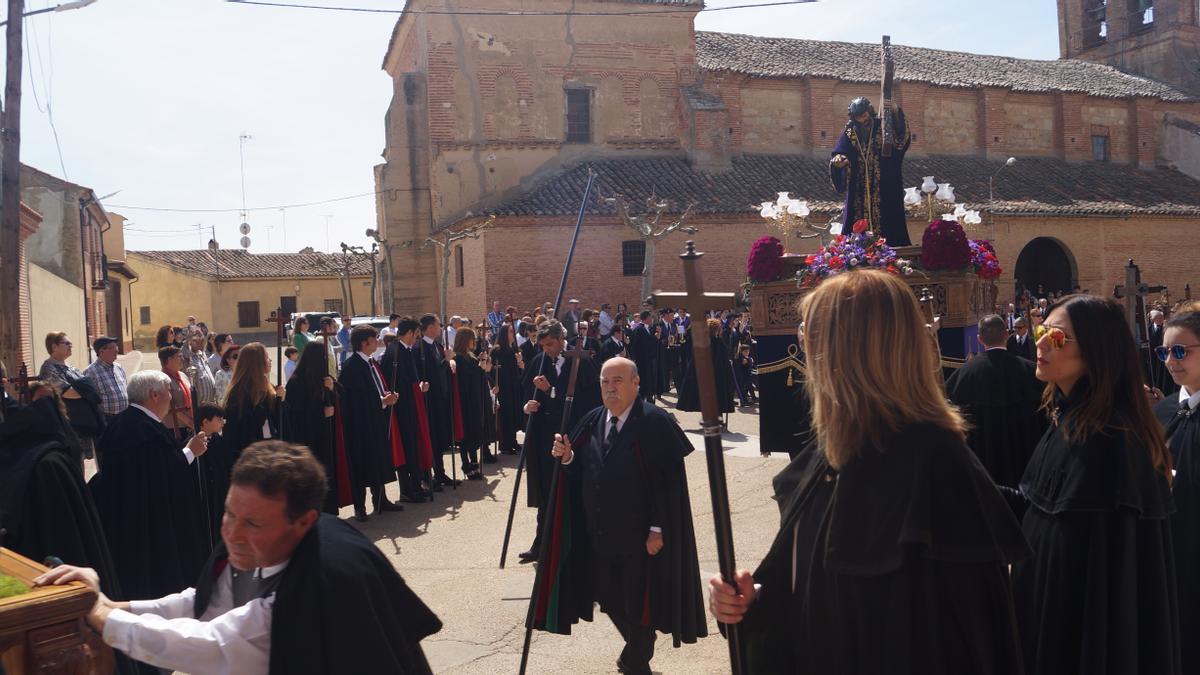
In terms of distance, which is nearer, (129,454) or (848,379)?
(848,379)

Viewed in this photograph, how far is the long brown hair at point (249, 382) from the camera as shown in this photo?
8219 mm

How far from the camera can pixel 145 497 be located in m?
5.78

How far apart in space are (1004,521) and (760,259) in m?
7.52

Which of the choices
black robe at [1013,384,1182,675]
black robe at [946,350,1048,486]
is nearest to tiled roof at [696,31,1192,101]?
black robe at [946,350,1048,486]

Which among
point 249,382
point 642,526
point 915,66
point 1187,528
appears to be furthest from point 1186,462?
point 915,66

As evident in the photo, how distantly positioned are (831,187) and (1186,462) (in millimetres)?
30386

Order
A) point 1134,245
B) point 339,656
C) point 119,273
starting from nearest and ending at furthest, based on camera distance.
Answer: point 339,656, point 1134,245, point 119,273

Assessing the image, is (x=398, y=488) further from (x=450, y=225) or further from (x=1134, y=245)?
(x=1134, y=245)

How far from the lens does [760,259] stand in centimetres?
980

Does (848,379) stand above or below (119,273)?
below

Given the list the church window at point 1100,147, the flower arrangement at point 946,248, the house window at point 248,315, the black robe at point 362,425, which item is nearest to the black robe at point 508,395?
the black robe at point 362,425

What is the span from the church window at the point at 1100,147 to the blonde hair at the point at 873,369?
4404 centimetres

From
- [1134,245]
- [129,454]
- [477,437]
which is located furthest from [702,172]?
[129,454]

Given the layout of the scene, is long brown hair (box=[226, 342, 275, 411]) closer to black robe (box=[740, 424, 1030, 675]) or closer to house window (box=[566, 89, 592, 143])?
black robe (box=[740, 424, 1030, 675])
